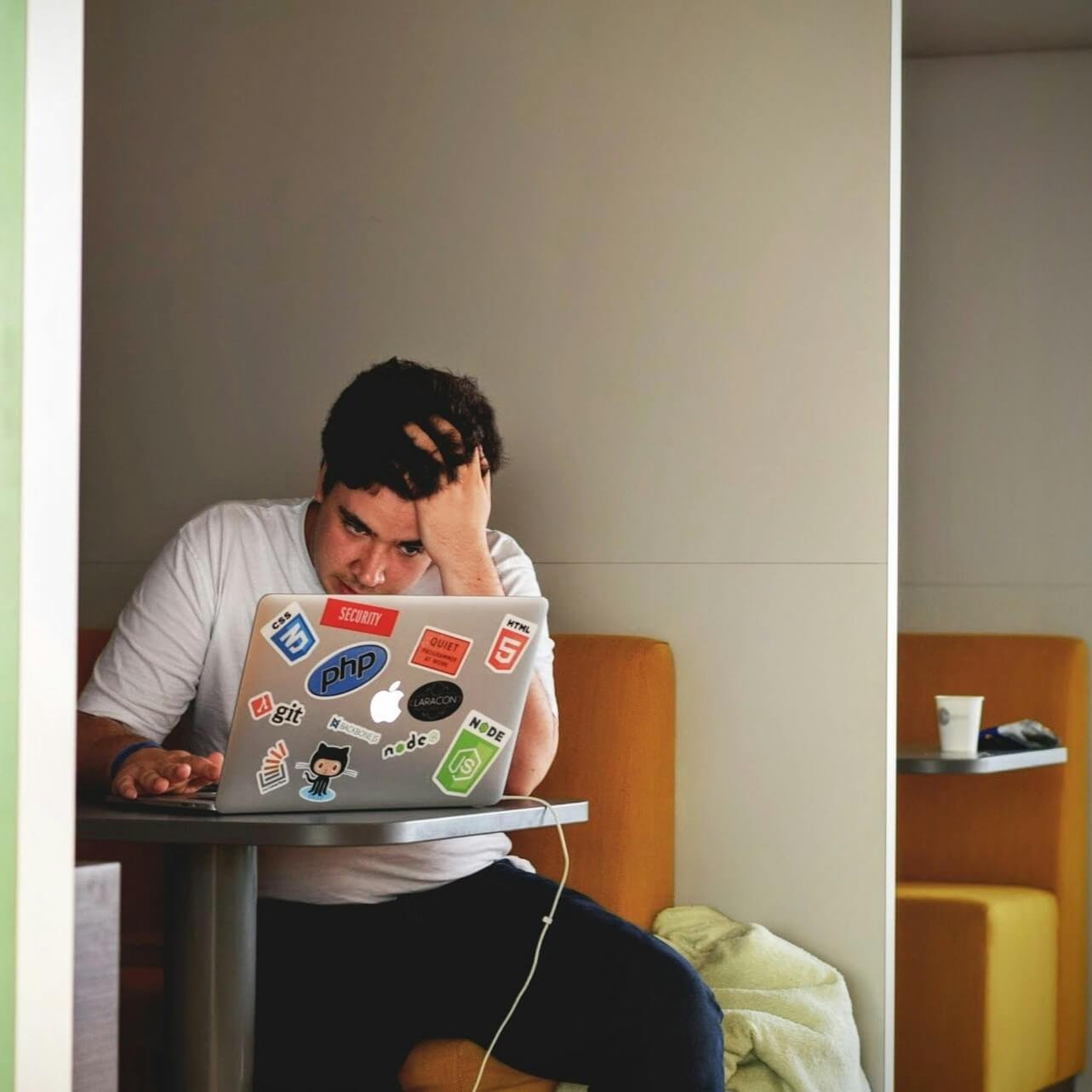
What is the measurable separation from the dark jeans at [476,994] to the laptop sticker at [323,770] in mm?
464

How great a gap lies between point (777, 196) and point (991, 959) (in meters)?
1.48

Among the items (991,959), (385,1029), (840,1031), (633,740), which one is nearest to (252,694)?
(385,1029)

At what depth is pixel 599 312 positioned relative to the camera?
9.30 feet

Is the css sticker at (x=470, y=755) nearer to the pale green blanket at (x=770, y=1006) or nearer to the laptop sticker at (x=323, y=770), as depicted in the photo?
the laptop sticker at (x=323, y=770)

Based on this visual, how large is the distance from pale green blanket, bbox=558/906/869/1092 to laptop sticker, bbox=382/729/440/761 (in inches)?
35.5

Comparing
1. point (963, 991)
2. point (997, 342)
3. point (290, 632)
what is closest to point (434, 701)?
point (290, 632)

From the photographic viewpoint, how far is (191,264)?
305 centimetres

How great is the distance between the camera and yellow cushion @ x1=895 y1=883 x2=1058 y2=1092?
9.82 ft

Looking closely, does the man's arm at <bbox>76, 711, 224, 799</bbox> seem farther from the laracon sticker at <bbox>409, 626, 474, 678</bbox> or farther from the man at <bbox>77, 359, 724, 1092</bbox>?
the laracon sticker at <bbox>409, 626, 474, 678</bbox>

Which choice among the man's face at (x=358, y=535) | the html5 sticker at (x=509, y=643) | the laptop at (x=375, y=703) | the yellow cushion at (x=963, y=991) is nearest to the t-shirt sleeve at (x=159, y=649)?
the man's face at (x=358, y=535)

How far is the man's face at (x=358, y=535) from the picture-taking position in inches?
89.7

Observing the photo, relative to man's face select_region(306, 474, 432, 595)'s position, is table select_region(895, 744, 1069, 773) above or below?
below

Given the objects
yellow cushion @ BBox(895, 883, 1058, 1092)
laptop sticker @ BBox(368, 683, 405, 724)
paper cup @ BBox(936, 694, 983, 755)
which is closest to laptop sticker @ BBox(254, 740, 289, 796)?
laptop sticker @ BBox(368, 683, 405, 724)

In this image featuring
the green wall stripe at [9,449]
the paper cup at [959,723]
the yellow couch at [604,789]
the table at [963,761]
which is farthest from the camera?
the paper cup at [959,723]
